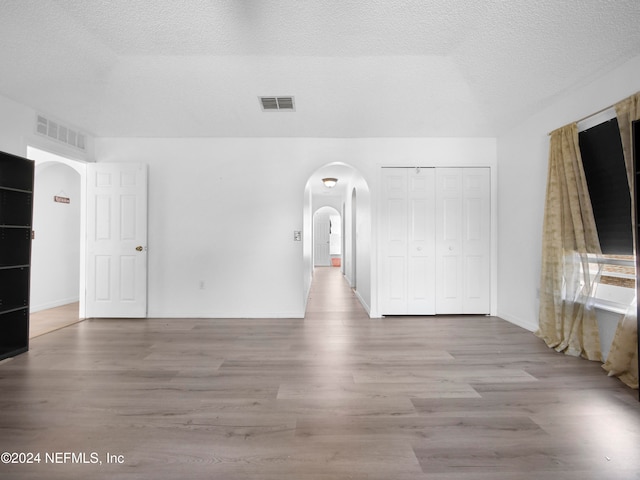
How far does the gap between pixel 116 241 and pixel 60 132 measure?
62.0 inches

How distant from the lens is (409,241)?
4.82 m

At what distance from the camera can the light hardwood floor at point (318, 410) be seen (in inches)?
64.2

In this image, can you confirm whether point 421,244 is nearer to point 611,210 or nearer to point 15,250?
point 611,210

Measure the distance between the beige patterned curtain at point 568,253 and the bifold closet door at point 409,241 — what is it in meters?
1.54

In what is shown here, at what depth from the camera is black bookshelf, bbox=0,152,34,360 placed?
3.16 metres

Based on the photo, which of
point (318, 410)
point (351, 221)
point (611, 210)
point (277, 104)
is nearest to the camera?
point (318, 410)

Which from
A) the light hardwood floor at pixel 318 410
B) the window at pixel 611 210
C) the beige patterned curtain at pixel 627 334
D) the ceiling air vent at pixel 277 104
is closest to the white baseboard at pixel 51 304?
the light hardwood floor at pixel 318 410

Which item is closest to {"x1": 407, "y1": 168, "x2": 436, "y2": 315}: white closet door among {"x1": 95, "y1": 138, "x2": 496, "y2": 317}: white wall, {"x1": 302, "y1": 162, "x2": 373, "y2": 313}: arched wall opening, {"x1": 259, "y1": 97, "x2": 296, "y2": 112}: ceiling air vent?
{"x1": 95, "y1": 138, "x2": 496, "y2": 317}: white wall

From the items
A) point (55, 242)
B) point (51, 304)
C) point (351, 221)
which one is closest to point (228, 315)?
point (51, 304)

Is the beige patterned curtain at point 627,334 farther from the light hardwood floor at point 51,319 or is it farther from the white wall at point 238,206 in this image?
the light hardwood floor at point 51,319

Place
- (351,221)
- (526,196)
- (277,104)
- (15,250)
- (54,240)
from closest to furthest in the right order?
(15,250), (277,104), (526,196), (54,240), (351,221)

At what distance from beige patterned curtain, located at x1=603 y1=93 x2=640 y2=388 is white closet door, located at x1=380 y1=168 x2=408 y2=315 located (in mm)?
2465

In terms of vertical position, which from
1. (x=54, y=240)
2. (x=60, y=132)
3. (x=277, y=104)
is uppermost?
(x=277, y=104)

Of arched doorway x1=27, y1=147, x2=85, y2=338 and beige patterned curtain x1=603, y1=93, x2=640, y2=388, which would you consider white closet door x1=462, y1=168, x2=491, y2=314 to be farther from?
arched doorway x1=27, y1=147, x2=85, y2=338
